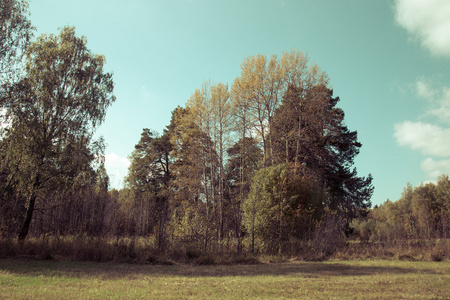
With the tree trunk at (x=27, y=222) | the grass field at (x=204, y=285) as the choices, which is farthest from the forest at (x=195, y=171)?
the grass field at (x=204, y=285)

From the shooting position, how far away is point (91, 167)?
16.5 metres

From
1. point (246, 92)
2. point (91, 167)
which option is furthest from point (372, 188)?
point (91, 167)

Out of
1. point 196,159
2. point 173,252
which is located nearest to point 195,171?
point 196,159

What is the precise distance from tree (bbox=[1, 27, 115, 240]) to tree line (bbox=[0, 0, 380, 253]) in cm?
6

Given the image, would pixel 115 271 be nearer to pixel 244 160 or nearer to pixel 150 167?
pixel 244 160

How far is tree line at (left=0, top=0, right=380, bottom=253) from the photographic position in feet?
43.7

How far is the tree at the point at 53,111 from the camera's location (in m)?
13.0

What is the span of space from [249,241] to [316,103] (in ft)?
36.5

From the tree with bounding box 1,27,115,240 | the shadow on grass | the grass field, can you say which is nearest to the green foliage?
the shadow on grass

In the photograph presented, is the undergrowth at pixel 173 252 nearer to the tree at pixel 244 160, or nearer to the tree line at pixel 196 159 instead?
the tree line at pixel 196 159

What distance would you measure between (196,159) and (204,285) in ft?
49.6

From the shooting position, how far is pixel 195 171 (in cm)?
2206

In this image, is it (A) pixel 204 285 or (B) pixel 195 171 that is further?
(B) pixel 195 171

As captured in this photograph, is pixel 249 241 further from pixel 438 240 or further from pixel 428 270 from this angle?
pixel 438 240
